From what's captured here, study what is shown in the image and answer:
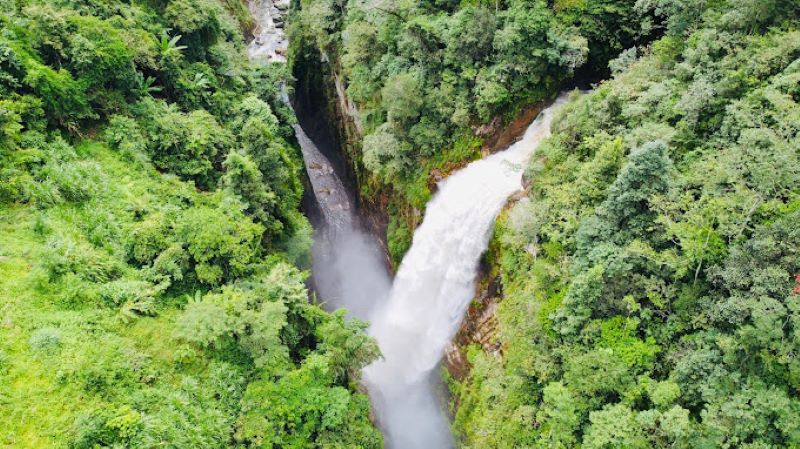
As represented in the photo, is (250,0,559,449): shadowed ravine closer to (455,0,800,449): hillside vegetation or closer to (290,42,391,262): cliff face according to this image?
(455,0,800,449): hillside vegetation

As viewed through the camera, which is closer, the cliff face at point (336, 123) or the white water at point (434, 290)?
the white water at point (434, 290)

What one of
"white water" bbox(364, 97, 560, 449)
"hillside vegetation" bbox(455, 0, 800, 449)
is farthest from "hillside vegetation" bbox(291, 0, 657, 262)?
"hillside vegetation" bbox(455, 0, 800, 449)

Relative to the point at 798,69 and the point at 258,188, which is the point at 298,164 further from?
the point at 798,69

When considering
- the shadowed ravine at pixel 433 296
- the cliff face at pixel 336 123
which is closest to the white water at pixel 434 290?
the shadowed ravine at pixel 433 296

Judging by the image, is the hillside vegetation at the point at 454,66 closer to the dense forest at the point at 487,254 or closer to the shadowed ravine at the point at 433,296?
the dense forest at the point at 487,254

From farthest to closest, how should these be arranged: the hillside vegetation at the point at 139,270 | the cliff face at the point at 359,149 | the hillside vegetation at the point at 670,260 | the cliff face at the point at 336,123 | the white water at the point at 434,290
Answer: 1. the cliff face at the point at 336,123
2. the white water at the point at 434,290
3. the cliff face at the point at 359,149
4. the hillside vegetation at the point at 139,270
5. the hillside vegetation at the point at 670,260

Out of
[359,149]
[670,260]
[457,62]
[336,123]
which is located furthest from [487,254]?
[336,123]
